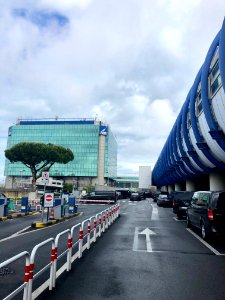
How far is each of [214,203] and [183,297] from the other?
646 centimetres

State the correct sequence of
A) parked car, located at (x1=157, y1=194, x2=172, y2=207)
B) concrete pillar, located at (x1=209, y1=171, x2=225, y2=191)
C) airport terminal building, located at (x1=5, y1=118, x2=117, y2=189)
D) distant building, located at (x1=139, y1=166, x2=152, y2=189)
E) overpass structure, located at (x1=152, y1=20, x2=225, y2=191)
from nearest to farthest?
overpass structure, located at (x1=152, y1=20, x2=225, y2=191)
concrete pillar, located at (x1=209, y1=171, x2=225, y2=191)
parked car, located at (x1=157, y1=194, x2=172, y2=207)
distant building, located at (x1=139, y1=166, x2=152, y2=189)
airport terminal building, located at (x1=5, y1=118, x2=117, y2=189)

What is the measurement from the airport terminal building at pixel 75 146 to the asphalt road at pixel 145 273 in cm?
11310

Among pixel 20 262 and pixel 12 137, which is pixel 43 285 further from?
pixel 12 137

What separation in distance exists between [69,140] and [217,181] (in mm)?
98966

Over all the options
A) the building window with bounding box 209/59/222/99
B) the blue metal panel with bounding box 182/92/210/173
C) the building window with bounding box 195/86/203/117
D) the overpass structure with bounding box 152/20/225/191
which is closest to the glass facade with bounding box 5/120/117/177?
the overpass structure with bounding box 152/20/225/191

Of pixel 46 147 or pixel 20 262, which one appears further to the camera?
pixel 46 147

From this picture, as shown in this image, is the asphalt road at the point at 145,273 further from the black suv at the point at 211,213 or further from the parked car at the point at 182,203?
the parked car at the point at 182,203

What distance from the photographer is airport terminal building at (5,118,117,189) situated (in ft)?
412

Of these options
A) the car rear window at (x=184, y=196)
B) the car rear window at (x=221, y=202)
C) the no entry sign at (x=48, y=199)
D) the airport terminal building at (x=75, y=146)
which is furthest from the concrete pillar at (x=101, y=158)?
the car rear window at (x=221, y=202)

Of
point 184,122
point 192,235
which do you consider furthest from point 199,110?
point 192,235

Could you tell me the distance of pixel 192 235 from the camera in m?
13.7

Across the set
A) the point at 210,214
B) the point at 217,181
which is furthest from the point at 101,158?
the point at 210,214

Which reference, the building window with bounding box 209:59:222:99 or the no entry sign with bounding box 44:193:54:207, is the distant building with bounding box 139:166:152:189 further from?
the no entry sign with bounding box 44:193:54:207

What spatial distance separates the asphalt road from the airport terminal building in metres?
113
